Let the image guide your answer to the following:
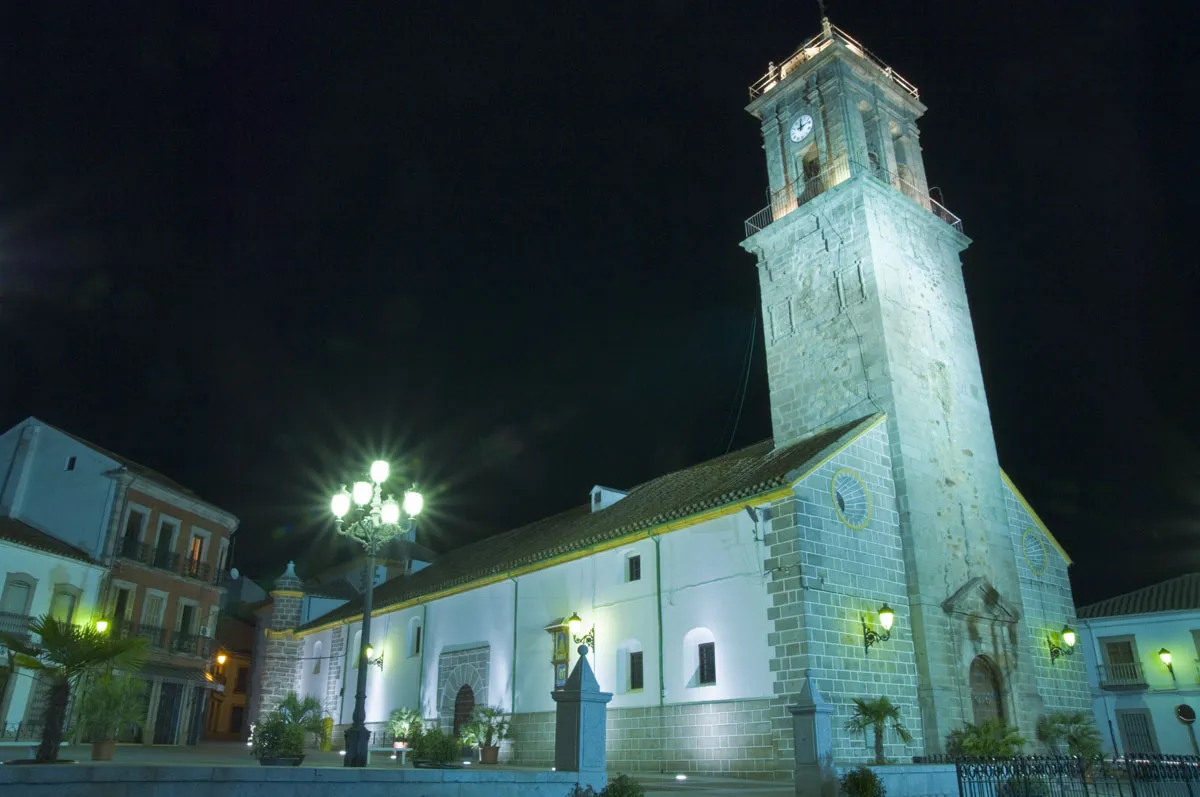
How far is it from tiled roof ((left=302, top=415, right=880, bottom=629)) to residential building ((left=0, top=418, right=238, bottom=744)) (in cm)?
650

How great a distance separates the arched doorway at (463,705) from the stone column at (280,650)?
13.8m

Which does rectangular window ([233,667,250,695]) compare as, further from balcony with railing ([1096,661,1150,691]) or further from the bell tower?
balcony with railing ([1096,661,1150,691])

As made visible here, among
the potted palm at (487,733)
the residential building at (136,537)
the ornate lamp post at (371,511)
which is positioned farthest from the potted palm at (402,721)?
the ornate lamp post at (371,511)

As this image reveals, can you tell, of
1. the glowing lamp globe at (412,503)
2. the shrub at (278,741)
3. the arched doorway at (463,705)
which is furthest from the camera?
the arched doorway at (463,705)

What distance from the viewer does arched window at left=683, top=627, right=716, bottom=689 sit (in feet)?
64.1

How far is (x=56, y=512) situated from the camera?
1201 inches

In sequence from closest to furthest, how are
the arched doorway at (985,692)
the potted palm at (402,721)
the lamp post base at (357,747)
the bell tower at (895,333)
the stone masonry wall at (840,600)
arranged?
the lamp post base at (357,747), the stone masonry wall at (840,600), the arched doorway at (985,692), the bell tower at (895,333), the potted palm at (402,721)

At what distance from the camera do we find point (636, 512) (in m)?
25.0

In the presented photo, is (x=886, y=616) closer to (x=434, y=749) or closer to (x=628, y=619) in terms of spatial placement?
(x=628, y=619)

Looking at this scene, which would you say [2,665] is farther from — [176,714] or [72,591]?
[176,714]

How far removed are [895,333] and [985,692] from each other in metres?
9.70

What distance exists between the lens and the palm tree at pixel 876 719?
56.5ft

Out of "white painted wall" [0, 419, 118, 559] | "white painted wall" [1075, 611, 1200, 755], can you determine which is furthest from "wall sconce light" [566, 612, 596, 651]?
"white painted wall" [1075, 611, 1200, 755]

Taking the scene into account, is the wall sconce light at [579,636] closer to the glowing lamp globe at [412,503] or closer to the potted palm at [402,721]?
the potted palm at [402,721]
